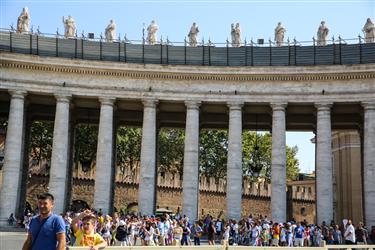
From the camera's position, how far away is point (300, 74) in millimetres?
47812

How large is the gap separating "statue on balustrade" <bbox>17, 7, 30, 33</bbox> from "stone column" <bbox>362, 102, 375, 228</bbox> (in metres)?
31.5

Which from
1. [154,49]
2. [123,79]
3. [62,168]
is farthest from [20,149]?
[154,49]

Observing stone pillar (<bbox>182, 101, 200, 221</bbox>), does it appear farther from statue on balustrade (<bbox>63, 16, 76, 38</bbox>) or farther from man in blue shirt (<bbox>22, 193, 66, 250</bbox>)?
man in blue shirt (<bbox>22, 193, 66, 250</bbox>)

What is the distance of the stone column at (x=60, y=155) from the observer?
45875mm

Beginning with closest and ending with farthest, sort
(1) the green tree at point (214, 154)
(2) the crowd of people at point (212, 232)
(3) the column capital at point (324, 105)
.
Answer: (2) the crowd of people at point (212, 232), (3) the column capital at point (324, 105), (1) the green tree at point (214, 154)

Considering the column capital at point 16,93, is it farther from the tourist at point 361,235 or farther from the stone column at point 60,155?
the tourist at point 361,235

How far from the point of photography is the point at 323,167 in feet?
153

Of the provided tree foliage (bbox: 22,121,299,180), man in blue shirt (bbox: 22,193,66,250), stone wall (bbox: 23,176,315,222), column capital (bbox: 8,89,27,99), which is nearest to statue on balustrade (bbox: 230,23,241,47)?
column capital (bbox: 8,89,27,99)

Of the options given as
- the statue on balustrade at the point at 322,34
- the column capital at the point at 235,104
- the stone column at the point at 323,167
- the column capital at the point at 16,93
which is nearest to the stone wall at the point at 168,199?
the column capital at the point at 16,93

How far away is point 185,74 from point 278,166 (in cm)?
1158

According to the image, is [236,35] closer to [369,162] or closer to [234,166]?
[234,166]

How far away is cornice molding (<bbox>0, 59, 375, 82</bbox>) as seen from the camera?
47.0 metres

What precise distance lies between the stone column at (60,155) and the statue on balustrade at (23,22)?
8191 millimetres

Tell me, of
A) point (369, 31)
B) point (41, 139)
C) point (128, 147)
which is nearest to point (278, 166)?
point (369, 31)
